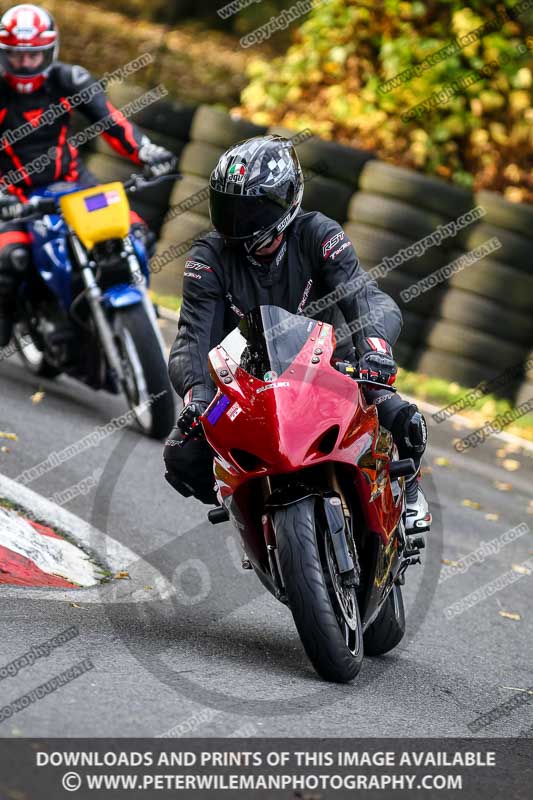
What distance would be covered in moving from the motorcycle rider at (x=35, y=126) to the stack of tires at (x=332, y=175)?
123 inches

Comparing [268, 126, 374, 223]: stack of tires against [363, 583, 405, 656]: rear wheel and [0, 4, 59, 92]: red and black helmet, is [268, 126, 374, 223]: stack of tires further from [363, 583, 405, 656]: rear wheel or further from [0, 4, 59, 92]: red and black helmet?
[363, 583, 405, 656]: rear wheel

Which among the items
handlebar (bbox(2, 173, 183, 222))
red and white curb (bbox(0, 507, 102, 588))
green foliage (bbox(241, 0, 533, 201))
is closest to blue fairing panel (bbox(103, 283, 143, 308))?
handlebar (bbox(2, 173, 183, 222))

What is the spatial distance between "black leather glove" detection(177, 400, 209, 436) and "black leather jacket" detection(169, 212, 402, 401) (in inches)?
8.8

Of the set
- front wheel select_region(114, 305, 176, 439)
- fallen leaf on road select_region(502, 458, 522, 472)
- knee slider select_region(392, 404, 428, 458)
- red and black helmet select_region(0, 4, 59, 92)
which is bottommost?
fallen leaf on road select_region(502, 458, 522, 472)

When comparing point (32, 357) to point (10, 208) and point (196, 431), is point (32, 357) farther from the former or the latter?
point (196, 431)

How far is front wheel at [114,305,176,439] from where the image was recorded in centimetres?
723

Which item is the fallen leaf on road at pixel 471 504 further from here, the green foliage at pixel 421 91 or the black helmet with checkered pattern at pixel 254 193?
the green foliage at pixel 421 91

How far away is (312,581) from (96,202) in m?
4.04

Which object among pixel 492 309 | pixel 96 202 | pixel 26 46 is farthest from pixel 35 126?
pixel 492 309

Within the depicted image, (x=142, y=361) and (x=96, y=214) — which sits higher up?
(x=96, y=214)

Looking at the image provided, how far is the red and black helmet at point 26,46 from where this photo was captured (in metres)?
7.68

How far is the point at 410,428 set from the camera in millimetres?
4559

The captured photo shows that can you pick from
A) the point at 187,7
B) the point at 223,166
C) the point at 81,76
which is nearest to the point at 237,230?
the point at 223,166
